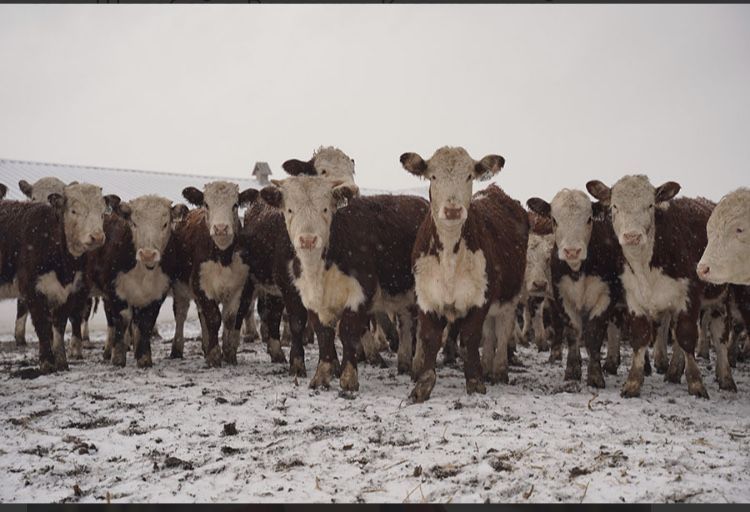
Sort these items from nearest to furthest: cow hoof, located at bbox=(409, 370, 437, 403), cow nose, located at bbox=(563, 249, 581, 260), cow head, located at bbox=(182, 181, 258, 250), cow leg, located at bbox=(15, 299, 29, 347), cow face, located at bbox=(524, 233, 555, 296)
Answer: cow hoof, located at bbox=(409, 370, 437, 403) → cow nose, located at bbox=(563, 249, 581, 260) → cow head, located at bbox=(182, 181, 258, 250) → cow face, located at bbox=(524, 233, 555, 296) → cow leg, located at bbox=(15, 299, 29, 347)

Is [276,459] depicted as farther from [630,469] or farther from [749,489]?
[749,489]

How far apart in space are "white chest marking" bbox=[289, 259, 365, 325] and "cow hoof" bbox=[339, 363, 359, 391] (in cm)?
54

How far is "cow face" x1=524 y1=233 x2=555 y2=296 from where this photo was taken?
8.66 meters

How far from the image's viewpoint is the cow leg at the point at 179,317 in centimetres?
927

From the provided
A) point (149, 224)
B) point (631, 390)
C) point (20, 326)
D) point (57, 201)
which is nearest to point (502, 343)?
point (631, 390)

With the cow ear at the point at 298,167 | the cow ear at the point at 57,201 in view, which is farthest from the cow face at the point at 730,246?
the cow ear at the point at 57,201

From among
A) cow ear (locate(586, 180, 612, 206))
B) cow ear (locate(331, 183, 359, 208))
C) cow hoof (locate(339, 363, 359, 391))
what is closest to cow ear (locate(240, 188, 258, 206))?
cow ear (locate(331, 183, 359, 208))

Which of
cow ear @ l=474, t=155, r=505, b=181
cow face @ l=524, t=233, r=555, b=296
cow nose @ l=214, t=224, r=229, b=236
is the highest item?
cow ear @ l=474, t=155, r=505, b=181

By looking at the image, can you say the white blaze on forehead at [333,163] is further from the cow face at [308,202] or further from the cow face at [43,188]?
the cow face at [43,188]

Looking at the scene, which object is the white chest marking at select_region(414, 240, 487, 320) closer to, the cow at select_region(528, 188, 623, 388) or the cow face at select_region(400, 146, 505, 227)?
the cow face at select_region(400, 146, 505, 227)

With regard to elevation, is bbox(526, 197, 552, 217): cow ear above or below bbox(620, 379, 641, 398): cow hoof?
above

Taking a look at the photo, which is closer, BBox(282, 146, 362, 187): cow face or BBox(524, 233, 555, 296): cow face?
BBox(282, 146, 362, 187): cow face

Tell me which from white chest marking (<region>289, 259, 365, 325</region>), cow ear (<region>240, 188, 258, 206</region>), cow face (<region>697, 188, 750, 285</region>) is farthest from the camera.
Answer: cow ear (<region>240, 188, 258, 206</region>)

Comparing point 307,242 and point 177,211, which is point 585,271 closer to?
point 307,242
